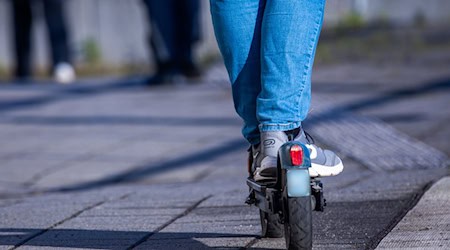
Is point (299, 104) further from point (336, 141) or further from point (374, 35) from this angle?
point (374, 35)

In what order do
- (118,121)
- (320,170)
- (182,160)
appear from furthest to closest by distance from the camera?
(118,121) < (182,160) < (320,170)

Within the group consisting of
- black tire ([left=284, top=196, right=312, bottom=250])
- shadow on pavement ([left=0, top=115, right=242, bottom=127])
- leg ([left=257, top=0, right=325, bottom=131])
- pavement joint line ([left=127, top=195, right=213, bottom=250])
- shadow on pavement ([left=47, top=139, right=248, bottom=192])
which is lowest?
shadow on pavement ([left=0, top=115, right=242, bottom=127])

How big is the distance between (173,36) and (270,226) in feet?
23.5

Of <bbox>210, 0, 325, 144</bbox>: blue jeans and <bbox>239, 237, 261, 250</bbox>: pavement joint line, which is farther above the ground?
<bbox>210, 0, 325, 144</bbox>: blue jeans

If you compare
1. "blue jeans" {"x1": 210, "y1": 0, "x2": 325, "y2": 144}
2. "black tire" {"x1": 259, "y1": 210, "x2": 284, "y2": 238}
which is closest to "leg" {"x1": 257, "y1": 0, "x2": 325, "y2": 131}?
"blue jeans" {"x1": 210, "y1": 0, "x2": 325, "y2": 144}

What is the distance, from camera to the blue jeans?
3.07 m

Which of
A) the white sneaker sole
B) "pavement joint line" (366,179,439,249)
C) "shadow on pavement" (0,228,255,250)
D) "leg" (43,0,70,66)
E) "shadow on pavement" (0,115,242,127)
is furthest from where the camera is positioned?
"leg" (43,0,70,66)

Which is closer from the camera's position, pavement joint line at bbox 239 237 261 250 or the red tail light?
the red tail light

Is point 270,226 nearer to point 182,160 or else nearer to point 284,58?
point 284,58

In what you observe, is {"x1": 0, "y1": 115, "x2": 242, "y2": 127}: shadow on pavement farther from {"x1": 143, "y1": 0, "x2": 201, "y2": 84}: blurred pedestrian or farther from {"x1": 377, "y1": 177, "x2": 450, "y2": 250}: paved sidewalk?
{"x1": 377, "y1": 177, "x2": 450, "y2": 250}: paved sidewalk

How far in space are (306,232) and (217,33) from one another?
0.70 meters

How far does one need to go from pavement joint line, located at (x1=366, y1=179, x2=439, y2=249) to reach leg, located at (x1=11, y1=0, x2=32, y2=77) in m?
8.97

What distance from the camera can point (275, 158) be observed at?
3.08 metres

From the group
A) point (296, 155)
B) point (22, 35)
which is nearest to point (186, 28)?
point (22, 35)
